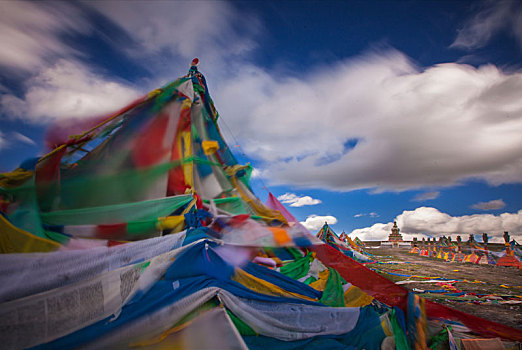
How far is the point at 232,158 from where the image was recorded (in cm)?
572

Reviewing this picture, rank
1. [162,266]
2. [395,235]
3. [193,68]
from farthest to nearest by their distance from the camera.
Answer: [395,235] < [193,68] < [162,266]

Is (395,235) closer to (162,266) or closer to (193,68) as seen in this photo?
(193,68)

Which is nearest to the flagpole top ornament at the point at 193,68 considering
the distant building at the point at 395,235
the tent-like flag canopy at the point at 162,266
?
the tent-like flag canopy at the point at 162,266

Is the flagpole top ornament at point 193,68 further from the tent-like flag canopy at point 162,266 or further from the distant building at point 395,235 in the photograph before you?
the distant building at point 395,235

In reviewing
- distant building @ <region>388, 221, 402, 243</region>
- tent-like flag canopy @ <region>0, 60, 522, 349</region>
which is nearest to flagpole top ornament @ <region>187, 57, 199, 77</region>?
tent-like flag canopy @ <region>0, 60, 522, 349</region>

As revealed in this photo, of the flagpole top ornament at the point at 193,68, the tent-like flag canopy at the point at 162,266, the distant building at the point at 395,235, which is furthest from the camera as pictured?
the distant building at the point at 395,235

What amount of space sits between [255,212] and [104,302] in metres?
3.40

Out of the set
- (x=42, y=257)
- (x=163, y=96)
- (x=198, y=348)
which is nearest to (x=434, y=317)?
(x=198, y=348)

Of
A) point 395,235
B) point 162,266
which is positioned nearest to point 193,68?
point 162,266

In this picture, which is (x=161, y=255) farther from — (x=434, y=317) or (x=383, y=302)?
(x=434, y=317)

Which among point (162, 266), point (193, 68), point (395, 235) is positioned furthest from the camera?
point (395, 235)

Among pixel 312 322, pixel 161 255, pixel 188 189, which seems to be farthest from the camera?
pixel 188 189

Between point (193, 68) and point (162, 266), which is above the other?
point (193, 68)

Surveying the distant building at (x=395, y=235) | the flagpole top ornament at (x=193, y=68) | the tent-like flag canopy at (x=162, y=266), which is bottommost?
the distant building at (x=395, y=235)
